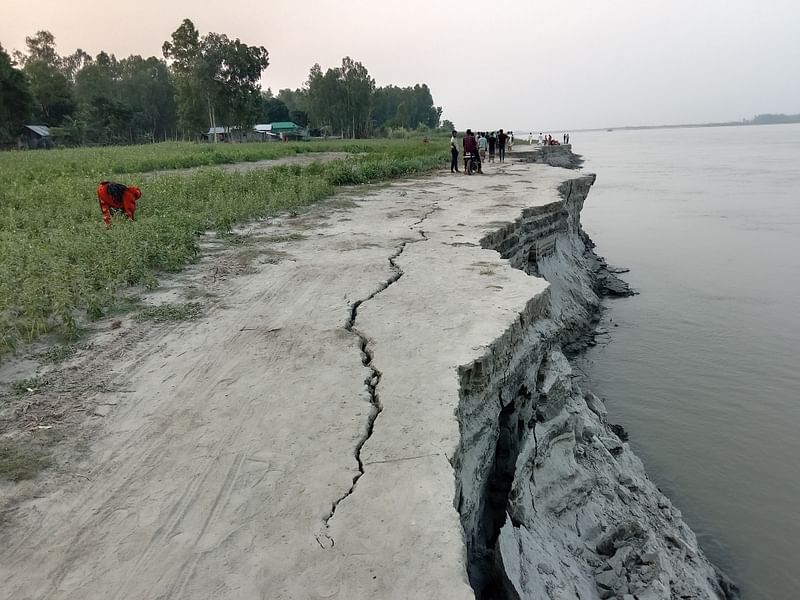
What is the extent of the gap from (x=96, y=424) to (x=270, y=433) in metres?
1.06

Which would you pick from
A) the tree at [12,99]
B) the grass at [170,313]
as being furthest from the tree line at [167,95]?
the grass at [170,313]

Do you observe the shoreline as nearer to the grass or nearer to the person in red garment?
the grass

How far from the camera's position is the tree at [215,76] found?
43.0 m

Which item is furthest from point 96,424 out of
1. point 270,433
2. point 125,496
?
point 270,433

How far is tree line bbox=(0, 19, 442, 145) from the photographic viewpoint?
42.9 meters

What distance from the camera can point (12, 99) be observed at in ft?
130

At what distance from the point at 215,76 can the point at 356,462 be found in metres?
47.5

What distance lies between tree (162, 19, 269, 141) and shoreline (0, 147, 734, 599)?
42601 mm

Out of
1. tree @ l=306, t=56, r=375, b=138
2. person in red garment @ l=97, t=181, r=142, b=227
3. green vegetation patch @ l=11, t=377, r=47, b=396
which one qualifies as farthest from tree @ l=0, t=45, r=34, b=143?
green vegetation patch @ l=11, t=377, r=47, b=396

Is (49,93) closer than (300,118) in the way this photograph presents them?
Yes

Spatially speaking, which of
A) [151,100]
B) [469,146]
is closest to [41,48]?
[151,100]

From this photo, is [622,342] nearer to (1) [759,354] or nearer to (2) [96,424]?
(1) [759,354]

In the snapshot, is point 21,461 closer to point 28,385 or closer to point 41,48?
point 28,385

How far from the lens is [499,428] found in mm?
4328
